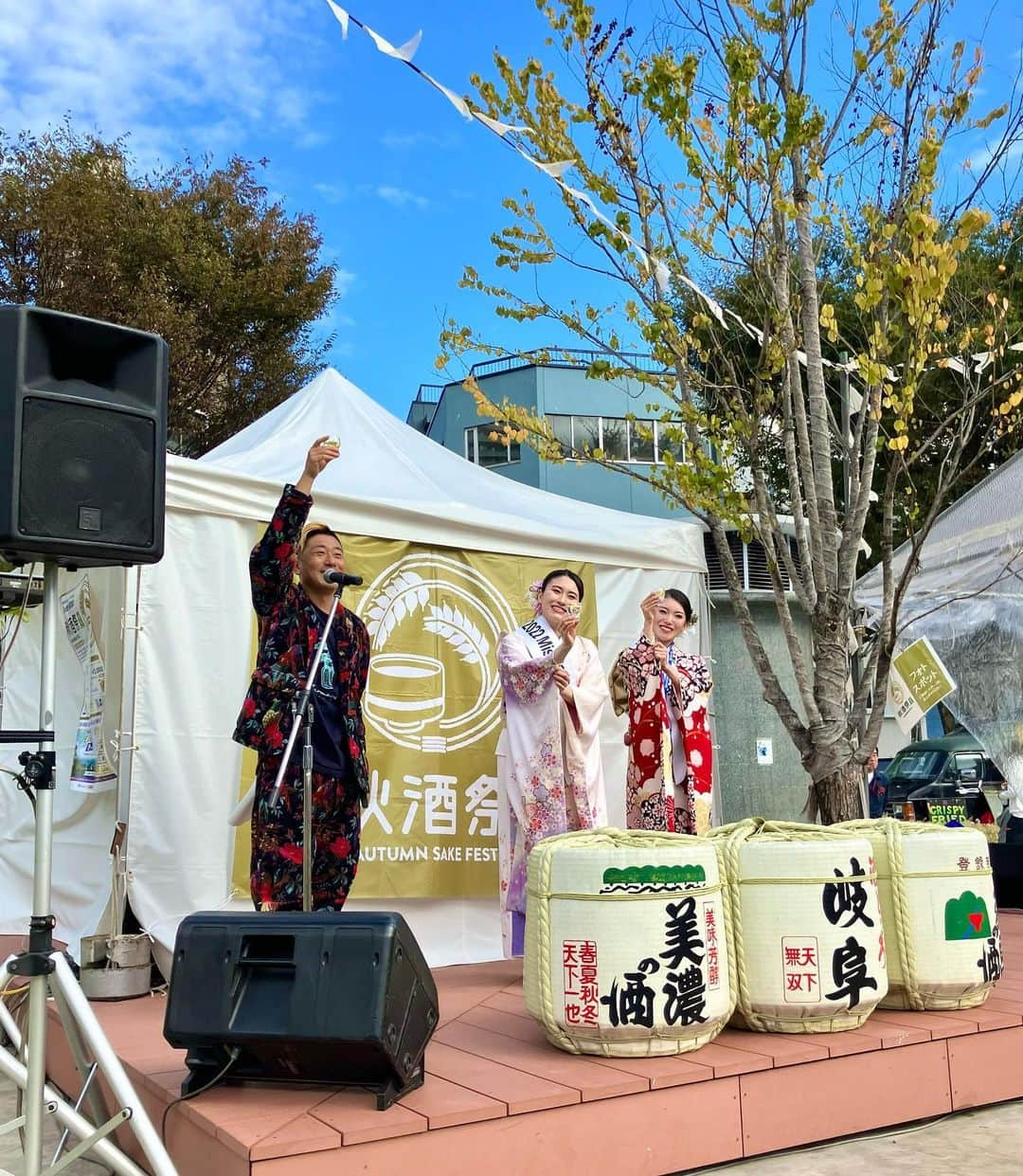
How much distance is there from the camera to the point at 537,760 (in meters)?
3.91

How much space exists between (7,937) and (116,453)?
3.72 m

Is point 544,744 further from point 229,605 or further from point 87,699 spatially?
point 87,699

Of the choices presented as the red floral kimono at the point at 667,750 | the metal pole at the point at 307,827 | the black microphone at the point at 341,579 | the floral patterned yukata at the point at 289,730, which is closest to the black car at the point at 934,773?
the red floral kimono at the point at 667,750

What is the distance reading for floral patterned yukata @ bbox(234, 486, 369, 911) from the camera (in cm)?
318

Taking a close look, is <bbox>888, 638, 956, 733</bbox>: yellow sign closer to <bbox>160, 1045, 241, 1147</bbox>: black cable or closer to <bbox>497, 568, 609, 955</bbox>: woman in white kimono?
<bbox>497, 568, 609, 955</bbox>: woman in white kimono

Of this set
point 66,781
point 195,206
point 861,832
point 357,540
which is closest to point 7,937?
point 66,781

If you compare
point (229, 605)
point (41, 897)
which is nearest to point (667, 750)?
point (229, 605)

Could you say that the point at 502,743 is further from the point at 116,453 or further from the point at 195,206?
the point at 195,206

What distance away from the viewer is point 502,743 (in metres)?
4.09

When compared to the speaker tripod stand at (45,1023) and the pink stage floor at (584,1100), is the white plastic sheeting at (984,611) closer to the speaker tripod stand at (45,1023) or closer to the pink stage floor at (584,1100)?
the pink stage floor at (584,1100)

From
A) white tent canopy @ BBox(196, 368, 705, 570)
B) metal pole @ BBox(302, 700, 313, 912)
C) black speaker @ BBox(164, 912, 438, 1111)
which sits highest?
white tent canopy @ BBox(196, 368, 705, 570)

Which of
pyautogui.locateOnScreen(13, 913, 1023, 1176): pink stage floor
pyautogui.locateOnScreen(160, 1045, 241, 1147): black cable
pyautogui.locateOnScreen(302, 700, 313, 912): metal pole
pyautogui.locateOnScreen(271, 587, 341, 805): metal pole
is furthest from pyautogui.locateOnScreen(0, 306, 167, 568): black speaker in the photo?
pyautogui.locateOnScreen(13, 913, 1023, 1176): pink stage floor

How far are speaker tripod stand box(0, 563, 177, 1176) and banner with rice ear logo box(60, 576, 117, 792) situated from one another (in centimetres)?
184

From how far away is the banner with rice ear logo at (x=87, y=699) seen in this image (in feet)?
13.5
